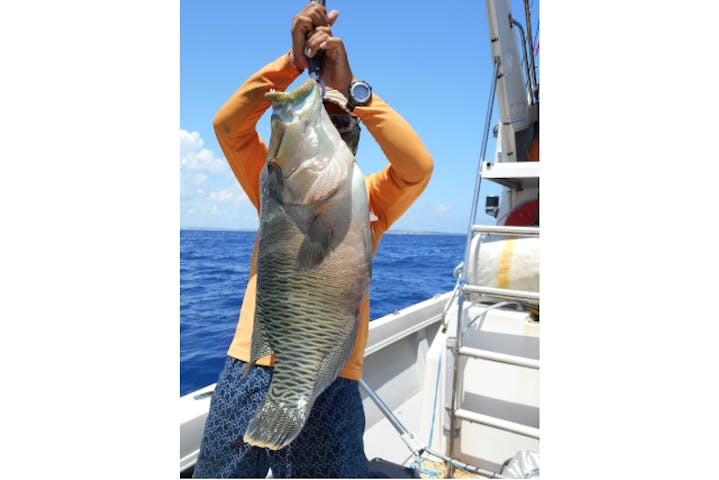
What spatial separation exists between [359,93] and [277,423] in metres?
1.06

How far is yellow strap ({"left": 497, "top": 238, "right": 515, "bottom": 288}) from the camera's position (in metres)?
3.17

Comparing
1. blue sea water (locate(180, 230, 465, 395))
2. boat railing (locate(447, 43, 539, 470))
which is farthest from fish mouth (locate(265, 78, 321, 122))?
blue sea water (locate(180, 230, 465, 395))

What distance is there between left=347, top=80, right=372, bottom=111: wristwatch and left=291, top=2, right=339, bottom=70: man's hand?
0.17 metres

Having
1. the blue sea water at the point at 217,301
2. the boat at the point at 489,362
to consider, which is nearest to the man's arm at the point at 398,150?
the boat at the point at 489,362

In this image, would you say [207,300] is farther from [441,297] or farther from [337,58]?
[337,58]

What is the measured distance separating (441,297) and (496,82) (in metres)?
3.00

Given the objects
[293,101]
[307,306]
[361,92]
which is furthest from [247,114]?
[307,306]

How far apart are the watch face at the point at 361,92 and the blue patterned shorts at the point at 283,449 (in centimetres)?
99

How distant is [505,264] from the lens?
125 inches

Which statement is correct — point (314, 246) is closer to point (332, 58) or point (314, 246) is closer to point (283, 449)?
point (332, 58)

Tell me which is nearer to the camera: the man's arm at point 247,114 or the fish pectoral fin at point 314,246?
the fish pectoral fin at point 314,246

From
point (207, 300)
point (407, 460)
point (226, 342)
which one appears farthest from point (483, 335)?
point (207, 300)

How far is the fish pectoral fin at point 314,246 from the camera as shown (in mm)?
1359

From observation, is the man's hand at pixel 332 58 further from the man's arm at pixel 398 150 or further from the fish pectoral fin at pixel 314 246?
the fish pectoral fin at pixel 314 246
